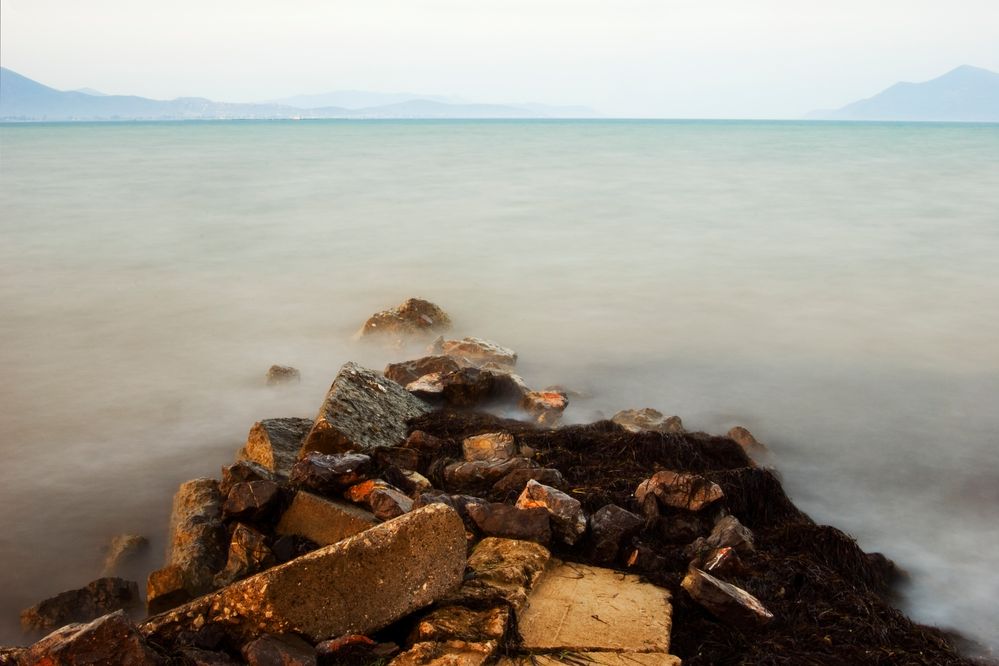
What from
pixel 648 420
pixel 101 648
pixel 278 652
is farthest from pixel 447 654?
pixel 648 420

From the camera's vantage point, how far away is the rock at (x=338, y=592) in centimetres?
372

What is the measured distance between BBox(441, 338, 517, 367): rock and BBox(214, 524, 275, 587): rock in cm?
431

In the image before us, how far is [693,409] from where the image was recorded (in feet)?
27.2

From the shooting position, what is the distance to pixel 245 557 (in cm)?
464

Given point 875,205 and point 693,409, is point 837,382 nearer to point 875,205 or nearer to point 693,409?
point 693,409

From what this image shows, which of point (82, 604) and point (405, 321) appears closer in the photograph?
point (82, 604)

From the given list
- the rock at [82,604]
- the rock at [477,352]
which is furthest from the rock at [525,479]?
the rock at [477,352]

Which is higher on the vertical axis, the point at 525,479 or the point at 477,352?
the point at 525,479

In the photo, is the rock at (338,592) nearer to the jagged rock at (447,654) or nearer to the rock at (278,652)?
the rock at (278,652)

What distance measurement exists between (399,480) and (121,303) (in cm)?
879

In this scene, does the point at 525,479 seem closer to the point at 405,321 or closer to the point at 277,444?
the point at 277,444

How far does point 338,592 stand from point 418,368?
13.1 feet

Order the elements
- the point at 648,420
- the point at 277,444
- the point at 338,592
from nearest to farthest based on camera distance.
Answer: the point at 338,592 < the point at 277,444 < the point at 648,420

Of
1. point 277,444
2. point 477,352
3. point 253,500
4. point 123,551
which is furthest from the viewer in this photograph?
point 477,352
